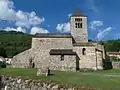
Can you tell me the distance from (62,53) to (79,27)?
36.9ft

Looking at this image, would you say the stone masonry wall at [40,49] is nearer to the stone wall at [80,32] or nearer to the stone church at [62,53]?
the stone church at [62,53]

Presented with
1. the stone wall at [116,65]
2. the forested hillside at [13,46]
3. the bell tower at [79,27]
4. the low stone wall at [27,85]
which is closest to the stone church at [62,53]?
the bell tower at [79,27]

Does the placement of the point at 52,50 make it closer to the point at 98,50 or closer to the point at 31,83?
the point at 98,50

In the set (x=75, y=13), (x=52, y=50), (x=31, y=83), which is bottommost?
(x=31, y=83)

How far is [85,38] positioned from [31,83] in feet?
158

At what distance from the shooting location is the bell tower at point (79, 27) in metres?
57.5

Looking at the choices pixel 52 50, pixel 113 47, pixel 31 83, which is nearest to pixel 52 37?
pixel 52 50

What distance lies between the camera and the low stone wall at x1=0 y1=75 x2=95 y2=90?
8193 millimetres

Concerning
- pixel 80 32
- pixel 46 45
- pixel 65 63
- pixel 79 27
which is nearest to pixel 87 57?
pixel 65 63

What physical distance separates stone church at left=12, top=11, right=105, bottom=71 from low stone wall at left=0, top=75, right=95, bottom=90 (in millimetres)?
35944

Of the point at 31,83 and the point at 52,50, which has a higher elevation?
the point at 52,50

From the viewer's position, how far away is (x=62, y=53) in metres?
49.4

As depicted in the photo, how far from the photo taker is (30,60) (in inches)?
2090

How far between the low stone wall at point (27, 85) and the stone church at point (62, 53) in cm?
3594
